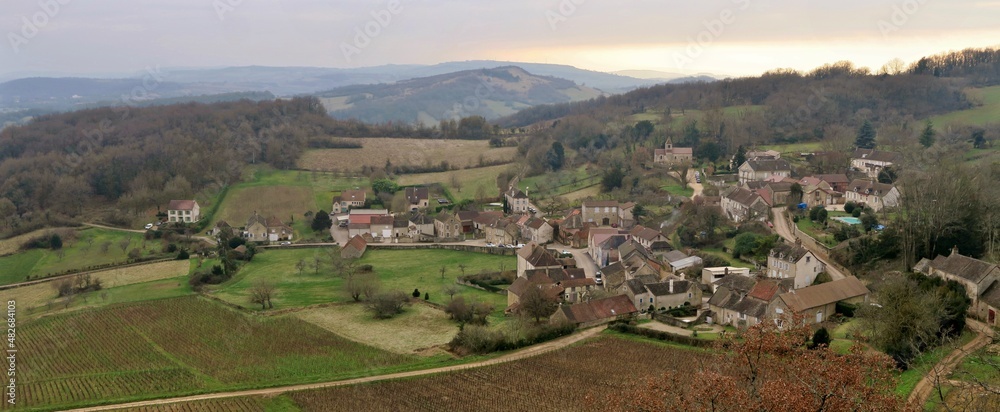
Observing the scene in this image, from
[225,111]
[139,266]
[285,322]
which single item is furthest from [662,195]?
[225,111]

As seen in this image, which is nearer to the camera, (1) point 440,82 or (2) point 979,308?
(2) point 979,308

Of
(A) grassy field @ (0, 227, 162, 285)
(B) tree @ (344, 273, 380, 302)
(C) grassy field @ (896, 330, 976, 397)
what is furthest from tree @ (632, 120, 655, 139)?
(C) grassy field @ (896, 330, 976, 397)

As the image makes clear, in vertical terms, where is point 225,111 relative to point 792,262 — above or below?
above

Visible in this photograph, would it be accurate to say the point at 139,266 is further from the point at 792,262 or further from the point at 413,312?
the point at 792,262

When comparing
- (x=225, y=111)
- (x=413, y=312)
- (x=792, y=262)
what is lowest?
(x=413, y=312)

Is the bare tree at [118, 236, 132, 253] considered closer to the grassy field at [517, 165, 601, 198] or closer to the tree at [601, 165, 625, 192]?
the grassy field at [517, 165, 601, 198]

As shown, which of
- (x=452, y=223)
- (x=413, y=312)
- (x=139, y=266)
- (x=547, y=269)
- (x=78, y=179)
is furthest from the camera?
(x=78, y=179)

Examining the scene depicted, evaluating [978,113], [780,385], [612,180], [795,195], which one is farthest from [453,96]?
[780,385]
